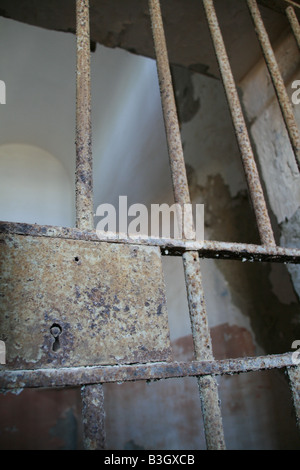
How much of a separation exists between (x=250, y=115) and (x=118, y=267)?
1.23 m

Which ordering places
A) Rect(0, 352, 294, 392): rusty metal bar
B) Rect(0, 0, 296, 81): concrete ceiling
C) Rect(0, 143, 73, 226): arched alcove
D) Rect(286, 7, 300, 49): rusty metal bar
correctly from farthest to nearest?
Rect(0, 143, 73, 226): arched alcove, Rect(0, 0, 296, 81): concrete ceiling, Rect(286, 7, 300, 49): rusty metal bar, Rect(0, 352, 294, 392): rusty metal bar

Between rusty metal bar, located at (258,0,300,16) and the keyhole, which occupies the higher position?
rusty metal bar, located at (258,0,300,16)

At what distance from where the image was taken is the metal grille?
1.51 feet

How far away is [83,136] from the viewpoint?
0.63m

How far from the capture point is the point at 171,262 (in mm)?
2650

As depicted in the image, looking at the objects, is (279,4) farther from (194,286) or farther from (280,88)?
(194,286)

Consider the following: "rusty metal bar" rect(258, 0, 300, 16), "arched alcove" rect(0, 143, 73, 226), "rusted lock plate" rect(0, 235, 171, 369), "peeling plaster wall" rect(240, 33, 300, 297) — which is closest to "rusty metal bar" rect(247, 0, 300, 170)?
"rusty metal bar" rect(258, 0, 300, 16)

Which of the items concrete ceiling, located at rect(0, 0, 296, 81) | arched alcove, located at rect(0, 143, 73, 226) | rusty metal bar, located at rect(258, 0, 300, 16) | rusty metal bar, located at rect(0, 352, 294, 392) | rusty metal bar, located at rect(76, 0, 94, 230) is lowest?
rusty metal bar, located at rect(0, 352, 294, 392)

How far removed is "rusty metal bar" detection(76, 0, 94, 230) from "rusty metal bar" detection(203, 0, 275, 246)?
0.35m

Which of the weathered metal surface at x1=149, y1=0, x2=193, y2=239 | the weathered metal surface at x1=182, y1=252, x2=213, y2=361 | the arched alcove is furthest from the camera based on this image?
the arched alcove

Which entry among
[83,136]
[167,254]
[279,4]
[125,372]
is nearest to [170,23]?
[279,4]

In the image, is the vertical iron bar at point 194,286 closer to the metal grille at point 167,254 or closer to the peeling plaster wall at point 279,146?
the metal grille at point 167,254

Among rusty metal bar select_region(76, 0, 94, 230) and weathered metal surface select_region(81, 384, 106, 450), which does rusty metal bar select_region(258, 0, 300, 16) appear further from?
weathered metal surface select_region(81, 384, 106, 450)

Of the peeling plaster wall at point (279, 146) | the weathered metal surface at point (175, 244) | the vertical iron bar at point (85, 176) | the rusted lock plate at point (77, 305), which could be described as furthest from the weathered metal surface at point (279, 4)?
the rusted lock plate at point (77, 305)
